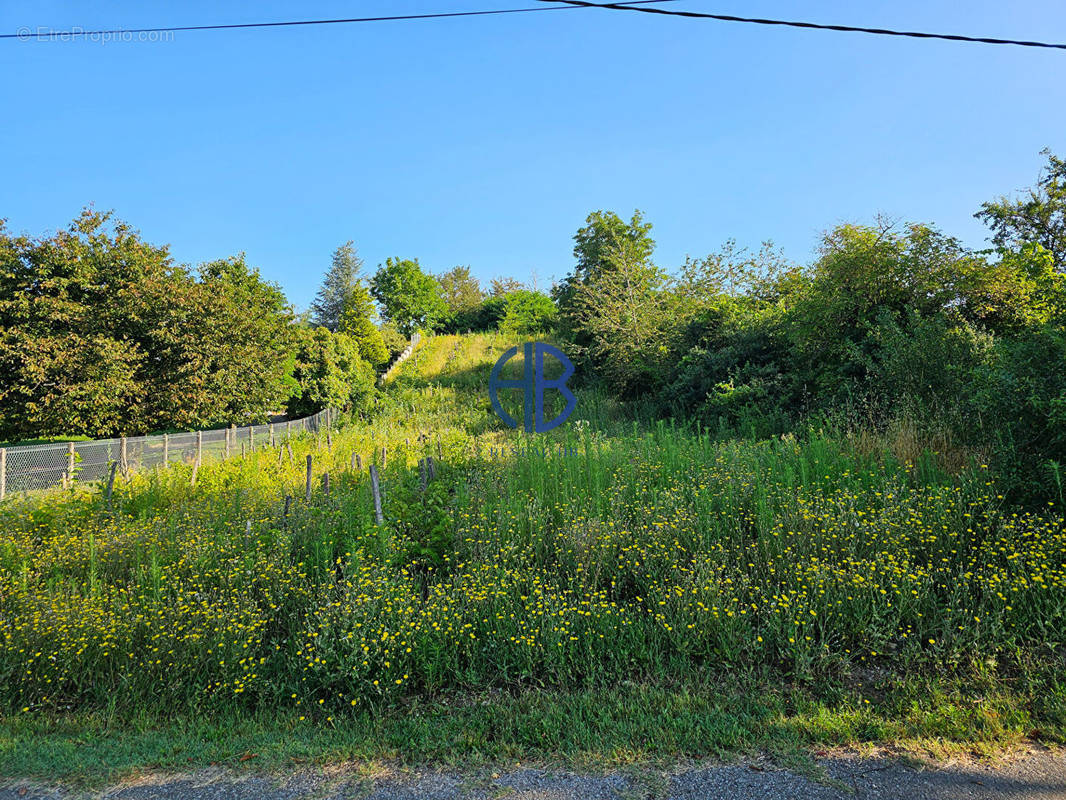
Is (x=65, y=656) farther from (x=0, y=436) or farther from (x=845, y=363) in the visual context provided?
(x=0, y=436)

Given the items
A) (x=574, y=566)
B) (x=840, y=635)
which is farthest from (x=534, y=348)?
(x=840, y=635)

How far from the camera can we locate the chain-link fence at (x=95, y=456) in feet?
32.4

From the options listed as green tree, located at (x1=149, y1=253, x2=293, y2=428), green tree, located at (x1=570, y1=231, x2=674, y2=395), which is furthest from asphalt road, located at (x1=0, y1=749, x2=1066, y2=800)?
green tree, located at (x1=149, y1=253, x2=293, y2=428)

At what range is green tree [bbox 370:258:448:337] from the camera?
47.4 m

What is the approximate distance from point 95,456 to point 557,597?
37.8 ft

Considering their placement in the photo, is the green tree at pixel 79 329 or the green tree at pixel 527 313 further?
the green tree at pixel 527 313

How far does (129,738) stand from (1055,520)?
7.42 m

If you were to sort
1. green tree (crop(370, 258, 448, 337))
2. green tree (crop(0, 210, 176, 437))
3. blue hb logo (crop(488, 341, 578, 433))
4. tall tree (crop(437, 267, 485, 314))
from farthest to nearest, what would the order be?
1. tall tree (crop(437, 267, 485, 314))
2. green tree (crop(370, 258, 448, 337))
3. green tree (crop(0, 210, 176, 437))
4. blue hb logo (crop(488, 341, 578, 433))

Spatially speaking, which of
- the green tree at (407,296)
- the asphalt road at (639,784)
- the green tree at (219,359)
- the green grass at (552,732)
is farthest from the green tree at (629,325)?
the green tree at (407,296)

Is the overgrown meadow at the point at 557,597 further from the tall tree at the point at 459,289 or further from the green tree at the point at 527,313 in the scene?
the tall tree at the point at 459,289

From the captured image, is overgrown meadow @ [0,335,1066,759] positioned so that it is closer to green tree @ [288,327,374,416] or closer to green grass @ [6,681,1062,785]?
green grass @ [6,681,1062,785]

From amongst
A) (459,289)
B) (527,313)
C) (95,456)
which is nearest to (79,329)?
(95,456)

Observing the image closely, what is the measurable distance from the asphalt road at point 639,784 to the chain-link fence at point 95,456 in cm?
767

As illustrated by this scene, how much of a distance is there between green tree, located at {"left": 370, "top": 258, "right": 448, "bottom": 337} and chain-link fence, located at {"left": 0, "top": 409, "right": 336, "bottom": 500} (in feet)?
114
